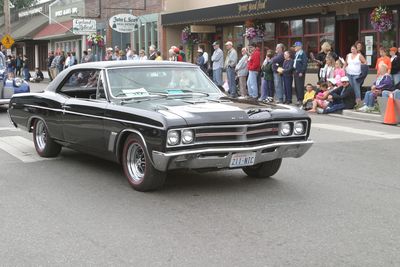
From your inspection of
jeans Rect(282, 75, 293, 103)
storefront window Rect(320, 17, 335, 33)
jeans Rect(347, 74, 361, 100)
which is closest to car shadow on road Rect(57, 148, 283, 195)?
jeans Rect(347, 74, 361, 100)

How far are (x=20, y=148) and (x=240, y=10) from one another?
14.0 m

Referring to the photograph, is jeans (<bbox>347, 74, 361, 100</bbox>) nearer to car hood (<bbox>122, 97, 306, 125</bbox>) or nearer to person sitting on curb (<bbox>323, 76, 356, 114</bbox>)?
person sitting on curb (<bbox>323, 76, 356, 114</bbox>)

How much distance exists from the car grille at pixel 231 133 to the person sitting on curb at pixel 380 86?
9.16 m

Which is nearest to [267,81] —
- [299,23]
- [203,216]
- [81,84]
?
[299,23]

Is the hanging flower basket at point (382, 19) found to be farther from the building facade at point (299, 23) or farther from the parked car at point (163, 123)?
the parked car at point (163, 123)

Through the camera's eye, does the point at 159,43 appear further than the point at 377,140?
Yes

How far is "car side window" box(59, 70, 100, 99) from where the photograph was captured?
7.75 m

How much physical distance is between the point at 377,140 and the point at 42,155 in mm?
6088

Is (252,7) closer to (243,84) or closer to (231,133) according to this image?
(243,84)

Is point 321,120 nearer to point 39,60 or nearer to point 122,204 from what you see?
point 122,204

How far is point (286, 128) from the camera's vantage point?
21.7ft

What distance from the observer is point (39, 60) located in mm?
48000

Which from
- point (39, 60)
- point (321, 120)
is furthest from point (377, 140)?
point (39, 60)

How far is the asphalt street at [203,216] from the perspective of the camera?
4.51m
